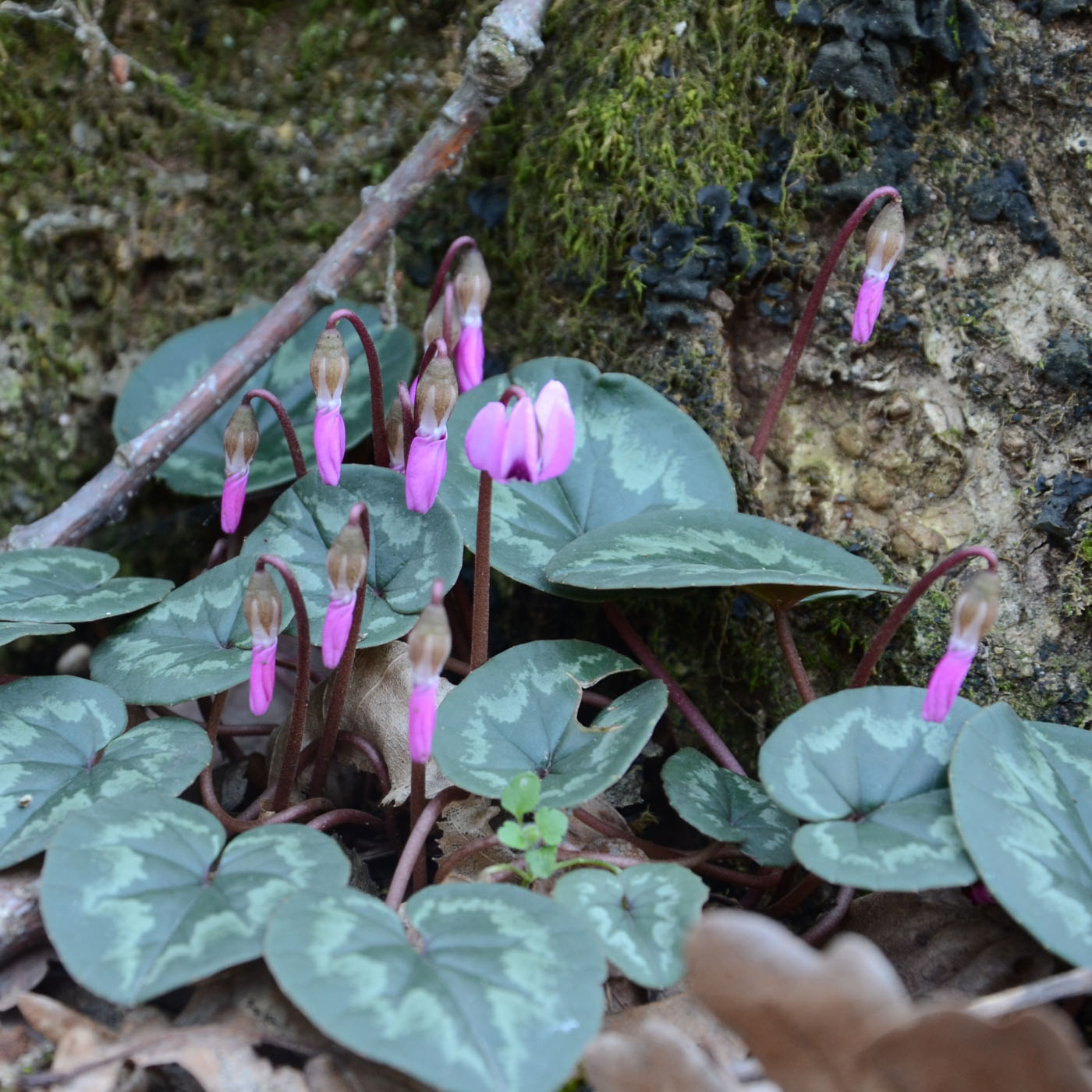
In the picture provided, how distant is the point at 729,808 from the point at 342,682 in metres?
0.61

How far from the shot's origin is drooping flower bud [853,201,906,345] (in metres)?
1.75

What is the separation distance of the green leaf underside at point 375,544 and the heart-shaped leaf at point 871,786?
63 cm

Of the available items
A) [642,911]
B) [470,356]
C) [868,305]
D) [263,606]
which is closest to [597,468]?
[470,356]

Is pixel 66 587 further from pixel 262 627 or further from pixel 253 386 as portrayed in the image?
pixel 253 386

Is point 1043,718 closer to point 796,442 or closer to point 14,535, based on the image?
point 796,442

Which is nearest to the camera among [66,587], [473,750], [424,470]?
[473,750]

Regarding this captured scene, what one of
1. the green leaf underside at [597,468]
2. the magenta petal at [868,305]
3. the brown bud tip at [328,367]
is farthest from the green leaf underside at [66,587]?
the magenta petal at [868,305]

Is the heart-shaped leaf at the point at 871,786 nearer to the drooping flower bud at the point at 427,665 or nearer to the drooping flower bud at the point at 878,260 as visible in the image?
the drooping flower bud at the point at 427,665

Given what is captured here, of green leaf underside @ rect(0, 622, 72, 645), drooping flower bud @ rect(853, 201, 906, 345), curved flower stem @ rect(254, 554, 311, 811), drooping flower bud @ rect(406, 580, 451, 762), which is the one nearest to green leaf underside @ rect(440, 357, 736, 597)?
drooping flower bud @ rect(853, 201, 906, 345)

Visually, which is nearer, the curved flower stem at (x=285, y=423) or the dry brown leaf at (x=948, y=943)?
the dry brown leaf at (x=948, y=943)

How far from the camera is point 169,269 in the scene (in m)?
A: 2.62

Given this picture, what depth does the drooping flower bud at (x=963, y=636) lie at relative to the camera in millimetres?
1327

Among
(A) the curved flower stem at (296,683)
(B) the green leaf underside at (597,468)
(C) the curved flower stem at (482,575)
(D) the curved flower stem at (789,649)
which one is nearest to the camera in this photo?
(A) the curved flower stem at (296,683)

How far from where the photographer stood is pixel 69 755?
5.16 ft
